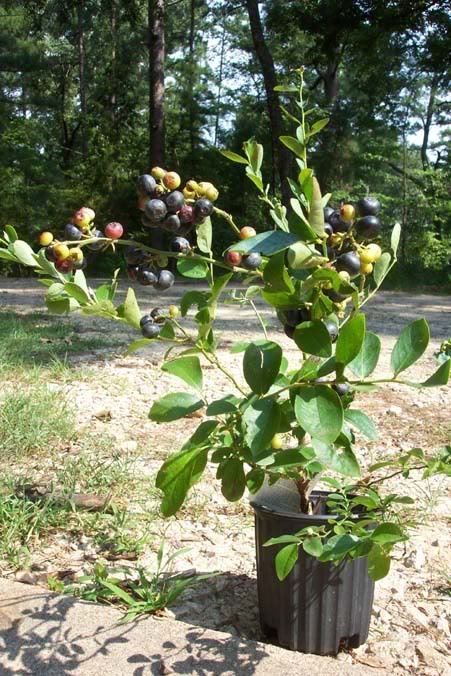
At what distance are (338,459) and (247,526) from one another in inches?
46.7

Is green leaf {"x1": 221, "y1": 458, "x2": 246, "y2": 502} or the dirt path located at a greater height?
green leaf {"x1": 221, "y1": 458, "x2": 246, "y2": 502}

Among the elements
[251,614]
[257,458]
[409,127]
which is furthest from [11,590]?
[409,127]

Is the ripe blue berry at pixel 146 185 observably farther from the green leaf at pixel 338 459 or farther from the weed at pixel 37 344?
the weed at pixel 37 344

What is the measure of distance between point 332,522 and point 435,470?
208 mm

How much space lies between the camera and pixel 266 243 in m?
0.71

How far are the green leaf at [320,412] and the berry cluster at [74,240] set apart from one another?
0.38 metres

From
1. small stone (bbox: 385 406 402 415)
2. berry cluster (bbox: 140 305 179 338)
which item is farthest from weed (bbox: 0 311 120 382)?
berry cluster (bbox: 140 305 179 338)

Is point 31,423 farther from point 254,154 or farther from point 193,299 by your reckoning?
point 254,154

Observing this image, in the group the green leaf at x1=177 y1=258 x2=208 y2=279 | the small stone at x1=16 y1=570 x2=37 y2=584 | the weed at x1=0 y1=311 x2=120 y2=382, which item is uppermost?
the green leaf at x1=177 y1=258 x2=208 y2=279

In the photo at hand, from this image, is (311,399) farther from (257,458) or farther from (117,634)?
(117,634)

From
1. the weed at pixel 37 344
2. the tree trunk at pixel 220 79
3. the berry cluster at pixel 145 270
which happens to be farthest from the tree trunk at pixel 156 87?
the berry cluster at pixel 145 270

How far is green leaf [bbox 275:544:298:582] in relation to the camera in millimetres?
1122

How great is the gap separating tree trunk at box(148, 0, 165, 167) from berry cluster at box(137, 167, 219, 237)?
32.1 ft

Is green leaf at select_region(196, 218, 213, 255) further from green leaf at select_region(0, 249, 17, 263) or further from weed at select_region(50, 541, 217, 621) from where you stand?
weed at select_region(50, 541, 217, 621)
